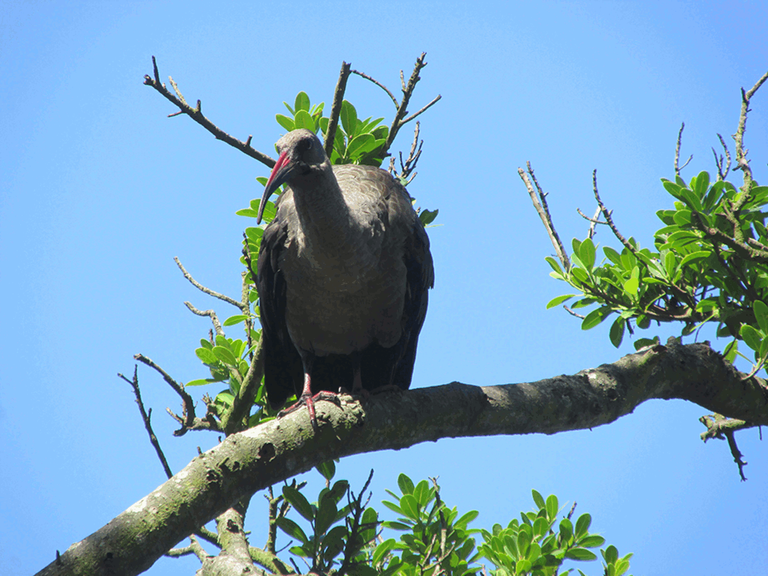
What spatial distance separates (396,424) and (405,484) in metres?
1.25

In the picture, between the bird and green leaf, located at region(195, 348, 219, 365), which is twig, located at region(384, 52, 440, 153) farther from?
green leaf, located at region(195, 348, 219, 365)

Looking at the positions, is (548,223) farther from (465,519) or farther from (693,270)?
(465,519)

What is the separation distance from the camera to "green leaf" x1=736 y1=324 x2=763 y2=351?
9.39 feet

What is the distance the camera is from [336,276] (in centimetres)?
339

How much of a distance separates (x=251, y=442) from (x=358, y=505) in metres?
0.85

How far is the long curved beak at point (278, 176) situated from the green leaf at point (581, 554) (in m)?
2.86

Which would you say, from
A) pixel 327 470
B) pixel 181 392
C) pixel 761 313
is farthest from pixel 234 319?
pixel 761 313

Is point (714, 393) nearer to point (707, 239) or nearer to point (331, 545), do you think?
point (707, 239)

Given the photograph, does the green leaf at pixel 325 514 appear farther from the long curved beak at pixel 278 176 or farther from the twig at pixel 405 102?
the twig at pixel 405 102

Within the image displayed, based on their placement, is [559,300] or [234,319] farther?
[234,319]

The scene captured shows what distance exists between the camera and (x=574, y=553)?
3.63 metres

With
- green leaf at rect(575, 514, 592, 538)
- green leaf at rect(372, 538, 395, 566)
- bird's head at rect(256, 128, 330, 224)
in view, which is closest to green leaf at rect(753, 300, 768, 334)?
green leaf at rect(575, 514, 592, 538)

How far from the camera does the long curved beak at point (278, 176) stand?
117 inches

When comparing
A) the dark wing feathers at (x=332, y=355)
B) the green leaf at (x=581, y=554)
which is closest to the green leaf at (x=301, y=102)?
the dark wing feathers at (x=332, y=355)
